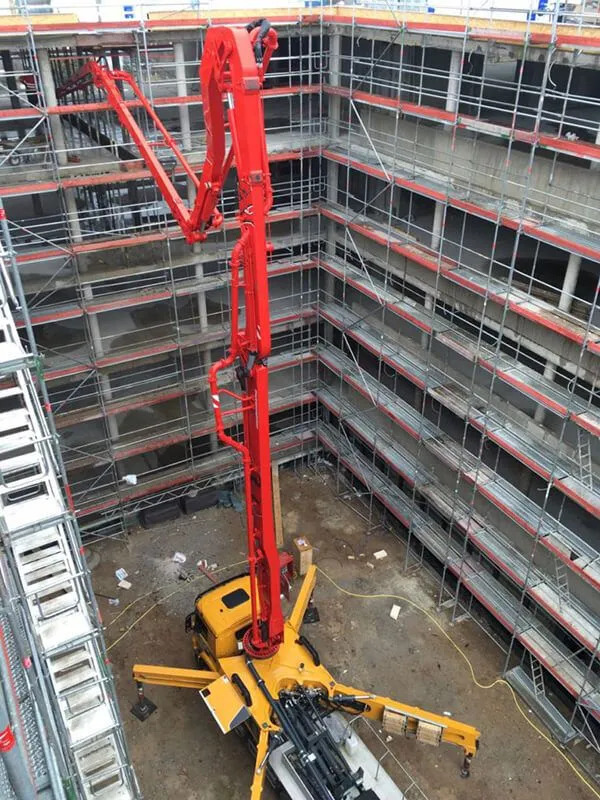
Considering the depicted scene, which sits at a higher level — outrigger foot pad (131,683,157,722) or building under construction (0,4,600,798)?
building under construction (0,4,600,798)

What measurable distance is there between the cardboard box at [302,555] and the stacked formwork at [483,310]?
2701 millimetres

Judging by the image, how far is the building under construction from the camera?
1305cm

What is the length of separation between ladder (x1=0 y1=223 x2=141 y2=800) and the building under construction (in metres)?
0.06

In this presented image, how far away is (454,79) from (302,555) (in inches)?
477

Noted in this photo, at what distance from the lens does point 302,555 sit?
19375 mm

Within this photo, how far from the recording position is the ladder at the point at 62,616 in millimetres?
11141

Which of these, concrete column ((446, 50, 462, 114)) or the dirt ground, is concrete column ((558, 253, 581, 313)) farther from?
the dirt ground

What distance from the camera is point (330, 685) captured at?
14.6 metres

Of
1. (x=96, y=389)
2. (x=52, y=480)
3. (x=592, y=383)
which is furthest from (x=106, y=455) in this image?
(x=592, y=383)

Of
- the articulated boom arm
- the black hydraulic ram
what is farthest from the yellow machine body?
the articulated boom arm

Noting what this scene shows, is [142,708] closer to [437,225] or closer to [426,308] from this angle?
[426,308]

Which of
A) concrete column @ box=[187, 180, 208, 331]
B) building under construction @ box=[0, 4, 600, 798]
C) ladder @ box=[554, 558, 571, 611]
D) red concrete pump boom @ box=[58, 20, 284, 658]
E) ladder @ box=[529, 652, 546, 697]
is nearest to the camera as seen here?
red concrete pump boom @ box=[58, 20, 284, 658]

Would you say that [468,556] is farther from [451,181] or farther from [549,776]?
[451,181]

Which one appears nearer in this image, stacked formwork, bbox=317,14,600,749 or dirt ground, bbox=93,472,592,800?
stacked formwork, bbox=317,14,600,749
